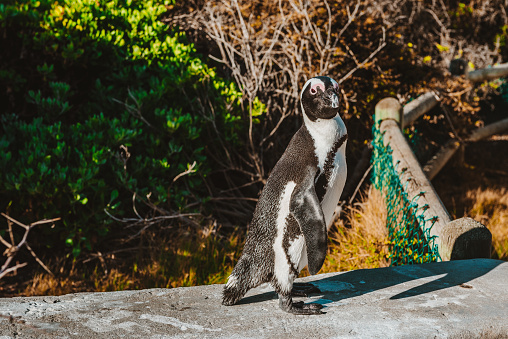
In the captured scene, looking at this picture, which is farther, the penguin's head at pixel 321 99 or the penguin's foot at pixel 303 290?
the penguin's foot at pixel 303 290

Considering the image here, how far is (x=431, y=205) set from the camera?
2979 millimetres

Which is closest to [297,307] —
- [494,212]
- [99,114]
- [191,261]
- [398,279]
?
[398,279]

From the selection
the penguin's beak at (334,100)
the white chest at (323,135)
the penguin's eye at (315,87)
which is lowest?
the white chest at (323,135)

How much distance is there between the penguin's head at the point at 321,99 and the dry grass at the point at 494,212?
290 centimetres

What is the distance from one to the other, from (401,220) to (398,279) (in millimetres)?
1188

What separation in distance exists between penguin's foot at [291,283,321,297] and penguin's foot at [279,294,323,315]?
0.12m

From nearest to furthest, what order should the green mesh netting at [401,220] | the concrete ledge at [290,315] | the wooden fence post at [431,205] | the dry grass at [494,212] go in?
the concrete ledge at [290,315] → the wooden fence post at [431,205] → the green mesh netting at [401,220] → the dry grass at [494,212]

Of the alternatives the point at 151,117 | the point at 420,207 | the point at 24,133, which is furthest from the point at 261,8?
the point at 420,207

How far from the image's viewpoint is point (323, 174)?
74.2 inches

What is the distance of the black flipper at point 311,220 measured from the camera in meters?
1.81

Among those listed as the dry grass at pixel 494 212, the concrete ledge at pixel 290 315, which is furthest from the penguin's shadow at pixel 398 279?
the dry grass at pixel 494 212

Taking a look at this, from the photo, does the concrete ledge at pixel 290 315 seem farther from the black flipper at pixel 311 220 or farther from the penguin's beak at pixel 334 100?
the penguin's beak at pixel 334 100

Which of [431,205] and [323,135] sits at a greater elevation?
[323,135]

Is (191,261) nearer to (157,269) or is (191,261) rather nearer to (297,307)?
(157,269)
